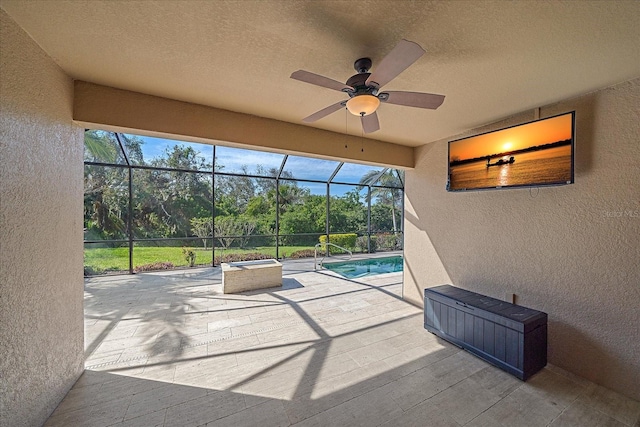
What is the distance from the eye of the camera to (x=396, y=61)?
148 centimetres

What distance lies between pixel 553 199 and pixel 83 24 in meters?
4.18

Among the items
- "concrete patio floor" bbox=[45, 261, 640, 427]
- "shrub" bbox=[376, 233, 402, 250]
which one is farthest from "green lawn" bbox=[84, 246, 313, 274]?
"shrub" bbox=[376, 233, 402, 250]

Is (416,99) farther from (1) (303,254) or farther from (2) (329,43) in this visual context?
(1) (303,254)

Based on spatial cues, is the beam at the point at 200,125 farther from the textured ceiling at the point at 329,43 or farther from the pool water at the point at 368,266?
the pool water at the point at 368,266

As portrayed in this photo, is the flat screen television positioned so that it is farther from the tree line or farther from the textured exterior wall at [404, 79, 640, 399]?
the tree line

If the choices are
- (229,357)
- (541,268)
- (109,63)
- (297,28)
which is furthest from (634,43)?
(229,357)

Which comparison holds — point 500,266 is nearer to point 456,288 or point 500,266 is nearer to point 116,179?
point 456,288

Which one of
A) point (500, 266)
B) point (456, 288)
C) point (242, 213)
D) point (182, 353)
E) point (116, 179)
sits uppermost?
point (116, 179)

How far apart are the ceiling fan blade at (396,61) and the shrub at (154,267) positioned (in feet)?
24.2

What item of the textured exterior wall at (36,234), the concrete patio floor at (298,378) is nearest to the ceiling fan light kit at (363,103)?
the textured exterior wall at (36,234)

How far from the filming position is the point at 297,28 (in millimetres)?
1572

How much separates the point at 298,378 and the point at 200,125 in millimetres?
2796

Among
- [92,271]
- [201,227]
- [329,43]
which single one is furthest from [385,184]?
[92,271]

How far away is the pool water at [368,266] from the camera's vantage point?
731 cm
